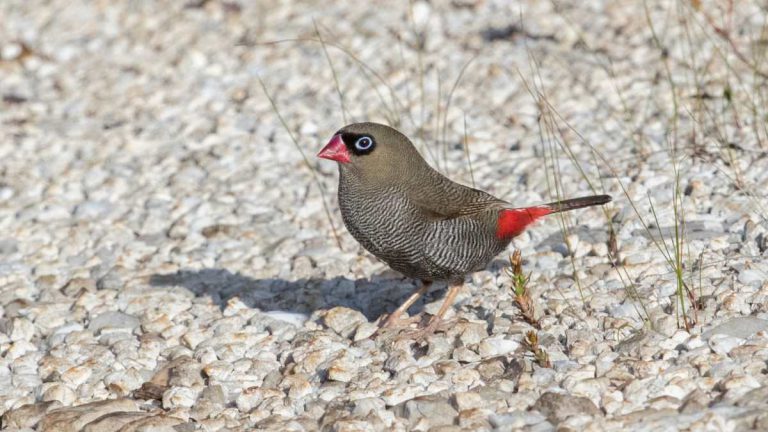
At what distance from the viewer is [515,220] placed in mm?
5094

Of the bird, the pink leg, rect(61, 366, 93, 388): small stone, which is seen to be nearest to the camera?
rect(61, 366, 93, 388): small stone

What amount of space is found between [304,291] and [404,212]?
0.94 meters

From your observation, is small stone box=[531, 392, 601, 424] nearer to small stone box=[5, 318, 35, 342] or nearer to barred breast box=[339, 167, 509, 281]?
barred breast box=[339, 167, 509, 281]

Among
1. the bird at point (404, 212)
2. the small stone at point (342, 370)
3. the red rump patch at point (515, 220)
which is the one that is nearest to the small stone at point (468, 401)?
the small stone at point (342, 370)

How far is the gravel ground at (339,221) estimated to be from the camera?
4.20 m

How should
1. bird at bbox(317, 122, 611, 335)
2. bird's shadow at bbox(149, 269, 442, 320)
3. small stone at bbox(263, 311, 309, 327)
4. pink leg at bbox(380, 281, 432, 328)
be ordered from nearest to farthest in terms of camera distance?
bird at bbox(317, 122, 611, 335), pink leg at bbox(380, 281, 432, 328), small stone at bbox(263, 311, 309, 327), bird's shadow at bbox(149, 269, 442, 320)

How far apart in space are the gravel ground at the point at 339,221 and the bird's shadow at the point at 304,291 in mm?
16

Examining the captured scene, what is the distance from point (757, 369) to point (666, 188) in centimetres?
190

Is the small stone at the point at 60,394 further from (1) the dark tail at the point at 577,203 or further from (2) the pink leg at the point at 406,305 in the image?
(1) the dark tail at the point at 577,203

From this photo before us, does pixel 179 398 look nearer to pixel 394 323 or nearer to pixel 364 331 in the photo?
pixel 364 331

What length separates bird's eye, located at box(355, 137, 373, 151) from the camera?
482cm

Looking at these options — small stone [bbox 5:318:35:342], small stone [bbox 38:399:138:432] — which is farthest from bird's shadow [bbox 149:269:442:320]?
small stone [bbox 38:399:138:432]

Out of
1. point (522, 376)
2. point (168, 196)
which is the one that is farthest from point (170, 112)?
point (522, 376)

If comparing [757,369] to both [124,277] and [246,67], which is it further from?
[246,67]
